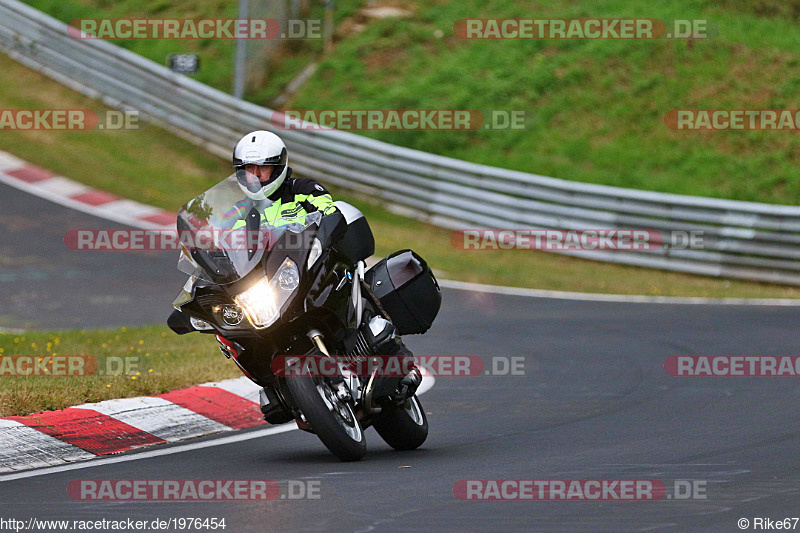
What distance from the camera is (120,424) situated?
753 cm

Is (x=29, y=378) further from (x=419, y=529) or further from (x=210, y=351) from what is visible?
(x=419, y=529)

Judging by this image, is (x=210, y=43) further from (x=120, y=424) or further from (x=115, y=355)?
(x=120, y=424)

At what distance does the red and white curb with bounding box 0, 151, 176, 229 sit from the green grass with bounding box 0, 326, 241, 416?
6452mm

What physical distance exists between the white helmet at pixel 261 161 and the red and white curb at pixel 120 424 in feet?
5.91

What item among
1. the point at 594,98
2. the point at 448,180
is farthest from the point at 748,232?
the point at 594,98

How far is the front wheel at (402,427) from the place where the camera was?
7.33m

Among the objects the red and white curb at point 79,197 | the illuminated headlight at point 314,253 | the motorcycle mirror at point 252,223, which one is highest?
the red and white curb at point 79,197

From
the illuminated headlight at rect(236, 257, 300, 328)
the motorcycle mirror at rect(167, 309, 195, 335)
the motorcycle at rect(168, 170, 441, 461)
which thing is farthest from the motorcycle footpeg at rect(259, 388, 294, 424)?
the illuminated headlight at rect(236, 257, 300, 328)

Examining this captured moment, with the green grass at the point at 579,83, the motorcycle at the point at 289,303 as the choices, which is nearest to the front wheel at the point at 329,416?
the motorcycle at the point at 289,303

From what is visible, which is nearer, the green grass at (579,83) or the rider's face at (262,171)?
the rider's face at (262,171)

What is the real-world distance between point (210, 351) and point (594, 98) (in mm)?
14677

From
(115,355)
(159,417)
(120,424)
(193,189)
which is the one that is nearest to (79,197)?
(193,189)

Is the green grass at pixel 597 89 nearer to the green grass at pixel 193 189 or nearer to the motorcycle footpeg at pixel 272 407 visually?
the green grass at pixel 193 189

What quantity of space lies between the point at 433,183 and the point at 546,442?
14.0 metres
